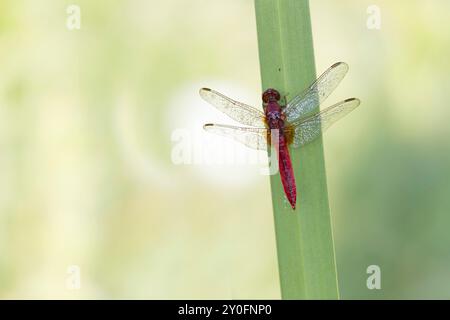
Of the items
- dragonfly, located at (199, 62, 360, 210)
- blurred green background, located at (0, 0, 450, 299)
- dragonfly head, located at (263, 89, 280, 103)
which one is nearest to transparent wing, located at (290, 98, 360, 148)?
dragonfly, located at (199, 62, 360, 210)

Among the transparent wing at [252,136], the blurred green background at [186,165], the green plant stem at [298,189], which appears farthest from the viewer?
the blurred green background at [186,165]

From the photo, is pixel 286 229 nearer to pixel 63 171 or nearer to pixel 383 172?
pixel 383 172

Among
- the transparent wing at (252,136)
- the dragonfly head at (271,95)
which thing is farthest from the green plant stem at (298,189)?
the transparent wing at (252,136)

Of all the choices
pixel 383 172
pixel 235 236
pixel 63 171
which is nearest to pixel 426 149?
pixel 383 172

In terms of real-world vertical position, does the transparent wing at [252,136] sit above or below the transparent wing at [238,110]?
below

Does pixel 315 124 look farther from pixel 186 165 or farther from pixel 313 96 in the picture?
pixel 186 165

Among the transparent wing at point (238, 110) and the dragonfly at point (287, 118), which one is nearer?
the dragonfly at point (287, 118)

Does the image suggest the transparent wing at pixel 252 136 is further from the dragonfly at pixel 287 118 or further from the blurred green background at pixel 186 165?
the blurred green background at pixel 186 165
